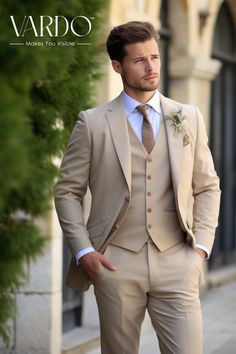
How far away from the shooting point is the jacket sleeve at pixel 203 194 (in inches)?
171

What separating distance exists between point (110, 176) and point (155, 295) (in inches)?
22.2

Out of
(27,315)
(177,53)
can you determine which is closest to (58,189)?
(27,315)

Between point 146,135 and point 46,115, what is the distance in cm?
81

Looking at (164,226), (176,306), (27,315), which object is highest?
(164,226)

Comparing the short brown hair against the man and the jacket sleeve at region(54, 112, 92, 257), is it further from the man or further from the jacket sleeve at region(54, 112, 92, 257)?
the jacket sleeve at region(54, 112, 92, 257)

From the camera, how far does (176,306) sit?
4109 mm

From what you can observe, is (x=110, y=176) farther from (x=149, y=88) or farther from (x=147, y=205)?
(x=149, y=88)

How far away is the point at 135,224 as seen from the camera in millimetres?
4137

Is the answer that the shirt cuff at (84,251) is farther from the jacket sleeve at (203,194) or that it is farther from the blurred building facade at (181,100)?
the blurred building facade at (181,100)

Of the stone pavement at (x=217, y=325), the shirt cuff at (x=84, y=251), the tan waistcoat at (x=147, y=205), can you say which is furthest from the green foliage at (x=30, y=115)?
the stone pavement at (x=217, y=325)

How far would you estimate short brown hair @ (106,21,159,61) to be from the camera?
413 cm

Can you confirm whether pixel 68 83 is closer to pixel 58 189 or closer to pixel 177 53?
pixel 58 189

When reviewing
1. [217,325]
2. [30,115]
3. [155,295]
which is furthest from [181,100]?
[30,115]

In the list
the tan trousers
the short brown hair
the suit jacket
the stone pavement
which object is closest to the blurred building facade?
the short brown hair
